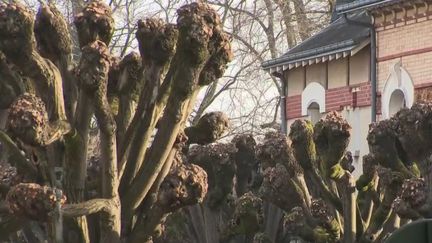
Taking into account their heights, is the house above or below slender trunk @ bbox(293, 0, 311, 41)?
below

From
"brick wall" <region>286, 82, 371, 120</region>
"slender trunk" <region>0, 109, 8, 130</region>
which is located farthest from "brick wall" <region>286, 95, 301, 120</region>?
"slender trunk" <region>0, 109, 8, 130</region>

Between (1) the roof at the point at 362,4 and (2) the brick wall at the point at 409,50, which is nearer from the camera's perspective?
(2) the brick wall at the point at 409,50

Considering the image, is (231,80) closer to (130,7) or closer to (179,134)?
(130,7)

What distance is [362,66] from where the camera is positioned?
27328 mm

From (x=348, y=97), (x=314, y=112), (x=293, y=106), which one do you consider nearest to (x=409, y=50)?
(x=348, y=97)

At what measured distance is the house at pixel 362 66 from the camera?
82.2 feet

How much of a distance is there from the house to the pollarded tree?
44.8 ft

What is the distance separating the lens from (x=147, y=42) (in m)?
11.7

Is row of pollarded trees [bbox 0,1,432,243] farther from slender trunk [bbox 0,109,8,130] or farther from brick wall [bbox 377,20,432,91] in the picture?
brick wall [bbox 377,20,432,91]

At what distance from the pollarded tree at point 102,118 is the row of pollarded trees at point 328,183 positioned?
174 inches

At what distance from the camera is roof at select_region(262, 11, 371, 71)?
27281 mm

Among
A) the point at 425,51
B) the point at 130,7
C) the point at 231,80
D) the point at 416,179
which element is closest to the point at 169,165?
the point at 416,179

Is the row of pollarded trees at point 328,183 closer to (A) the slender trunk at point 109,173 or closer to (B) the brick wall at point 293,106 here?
(A) the slender trunk at point 109,173

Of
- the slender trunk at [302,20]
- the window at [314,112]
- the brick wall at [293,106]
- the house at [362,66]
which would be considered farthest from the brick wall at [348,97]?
the slender trunk at [302,20]
